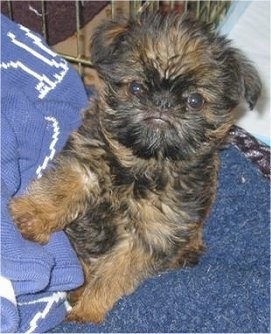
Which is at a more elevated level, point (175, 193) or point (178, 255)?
point (175, 193)

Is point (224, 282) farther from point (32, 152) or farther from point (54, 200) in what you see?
point (32, 152)

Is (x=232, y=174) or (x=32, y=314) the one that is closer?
(x=32, y=314)

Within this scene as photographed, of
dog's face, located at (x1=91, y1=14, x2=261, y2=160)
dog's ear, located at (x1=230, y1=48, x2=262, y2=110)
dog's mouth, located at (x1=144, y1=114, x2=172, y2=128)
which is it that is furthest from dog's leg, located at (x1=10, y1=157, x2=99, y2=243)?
dog's ear, located at (x1=230, y1=48, x2=262, y2=110)

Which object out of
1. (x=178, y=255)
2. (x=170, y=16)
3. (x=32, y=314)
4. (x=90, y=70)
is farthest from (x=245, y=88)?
(x=90, y=70)

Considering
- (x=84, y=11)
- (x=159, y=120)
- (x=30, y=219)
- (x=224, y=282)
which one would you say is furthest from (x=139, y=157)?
(x=84, y=11)

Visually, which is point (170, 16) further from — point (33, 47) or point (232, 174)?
point (232, 174)

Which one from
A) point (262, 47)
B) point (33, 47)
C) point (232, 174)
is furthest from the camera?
point (262, 47)

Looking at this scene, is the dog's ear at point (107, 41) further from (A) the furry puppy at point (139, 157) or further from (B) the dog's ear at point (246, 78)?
(B) the dog's ear at point (246, 78)
